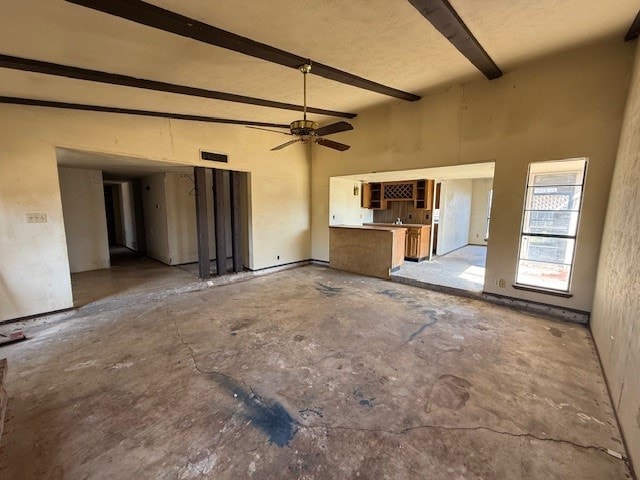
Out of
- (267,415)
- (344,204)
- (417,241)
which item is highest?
(344,204)

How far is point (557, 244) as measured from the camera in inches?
141

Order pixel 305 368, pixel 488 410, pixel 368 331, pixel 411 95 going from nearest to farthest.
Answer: pixel 488 410 → pixel 305 368 → pixel 368 331 → pixel 411 95

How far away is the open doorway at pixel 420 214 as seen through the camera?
571 cm

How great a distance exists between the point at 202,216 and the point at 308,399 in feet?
12.9

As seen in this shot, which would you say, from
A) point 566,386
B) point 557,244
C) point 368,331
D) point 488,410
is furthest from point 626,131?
point 368,331

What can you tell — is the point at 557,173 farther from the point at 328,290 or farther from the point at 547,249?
the point at 328,290

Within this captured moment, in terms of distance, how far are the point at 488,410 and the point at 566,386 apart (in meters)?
0.85

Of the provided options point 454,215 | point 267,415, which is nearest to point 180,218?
point 267,415

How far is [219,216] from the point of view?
17.2 ft

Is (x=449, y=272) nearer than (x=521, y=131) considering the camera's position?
No

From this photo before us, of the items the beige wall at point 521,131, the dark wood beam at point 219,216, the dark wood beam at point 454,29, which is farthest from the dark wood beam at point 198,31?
the dark wood beam at point 219,216

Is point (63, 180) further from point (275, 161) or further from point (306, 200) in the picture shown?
point (306, 200)

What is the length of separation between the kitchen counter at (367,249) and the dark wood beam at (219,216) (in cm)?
A: 236

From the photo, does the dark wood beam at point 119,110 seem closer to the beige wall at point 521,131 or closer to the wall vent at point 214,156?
the wall vent at point 214,156
